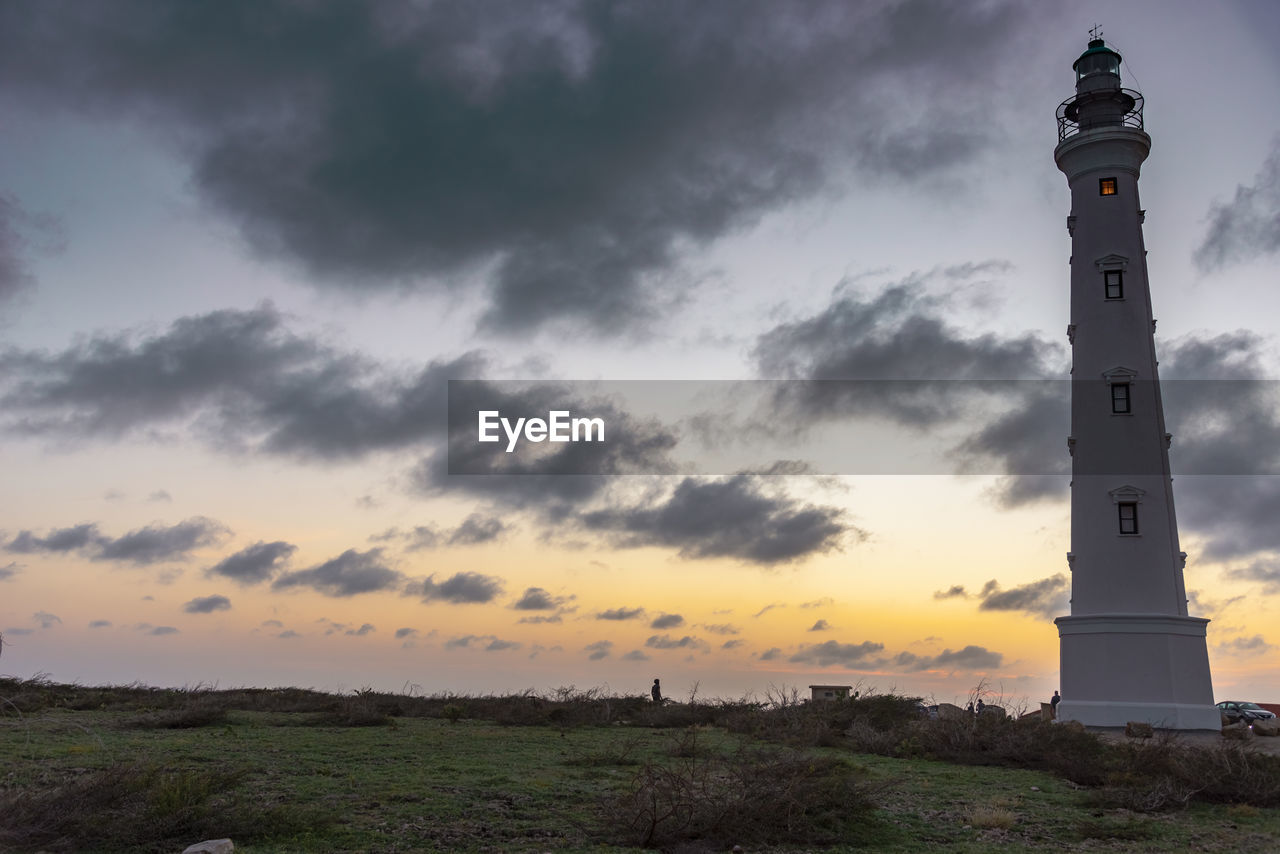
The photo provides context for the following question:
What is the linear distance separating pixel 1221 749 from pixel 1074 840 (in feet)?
22.3

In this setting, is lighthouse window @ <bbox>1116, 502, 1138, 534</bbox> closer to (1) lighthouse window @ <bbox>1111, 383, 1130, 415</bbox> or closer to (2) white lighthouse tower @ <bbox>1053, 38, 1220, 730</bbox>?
(2) white lighthouse tower @ <bbox>1053, 38, 1220, 730</bbox>

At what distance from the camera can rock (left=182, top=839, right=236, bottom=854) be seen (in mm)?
9523

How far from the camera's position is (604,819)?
40.6ft

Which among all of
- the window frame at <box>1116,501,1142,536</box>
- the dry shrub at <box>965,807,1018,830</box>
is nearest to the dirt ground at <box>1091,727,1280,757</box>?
the window frame at <box>1116,501,1142,536</box>

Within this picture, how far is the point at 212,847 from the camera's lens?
9.68 metres

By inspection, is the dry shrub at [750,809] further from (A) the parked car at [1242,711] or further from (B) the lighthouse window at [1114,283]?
(A) the parked car at [1242,711]

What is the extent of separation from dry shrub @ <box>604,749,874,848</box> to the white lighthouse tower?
67.5 feet

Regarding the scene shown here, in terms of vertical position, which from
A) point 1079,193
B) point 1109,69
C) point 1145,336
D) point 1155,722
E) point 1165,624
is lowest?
point 1155,722

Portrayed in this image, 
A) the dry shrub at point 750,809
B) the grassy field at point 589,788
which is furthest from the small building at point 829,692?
the dry shrub at point 750,809

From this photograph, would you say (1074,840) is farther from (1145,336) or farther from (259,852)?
(1145,336)

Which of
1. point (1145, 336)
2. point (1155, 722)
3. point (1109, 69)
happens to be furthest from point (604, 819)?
point (1109, 69)

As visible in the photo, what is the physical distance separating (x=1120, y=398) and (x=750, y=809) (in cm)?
2605

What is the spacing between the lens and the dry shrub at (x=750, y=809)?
38.9 feet

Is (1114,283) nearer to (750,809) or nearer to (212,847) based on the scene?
(750,809)
